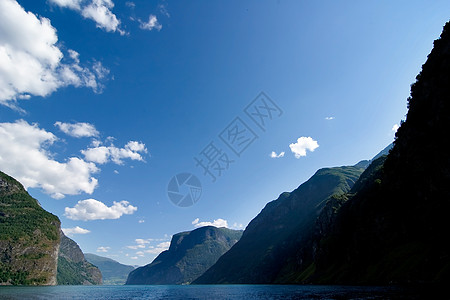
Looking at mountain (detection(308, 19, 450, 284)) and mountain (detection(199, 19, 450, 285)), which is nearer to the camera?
mountain (detection(199, 19, 450, 285))

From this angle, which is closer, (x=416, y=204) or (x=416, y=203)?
(x=416, y=203)

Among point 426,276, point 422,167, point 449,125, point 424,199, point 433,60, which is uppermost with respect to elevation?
point 433,60

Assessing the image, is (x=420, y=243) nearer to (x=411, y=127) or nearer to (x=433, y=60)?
(x=411, y=127)

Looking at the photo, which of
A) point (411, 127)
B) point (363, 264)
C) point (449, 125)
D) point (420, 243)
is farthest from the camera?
point (363, 264)

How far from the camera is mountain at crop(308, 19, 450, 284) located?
3851 inches

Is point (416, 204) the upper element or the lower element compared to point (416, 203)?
lower

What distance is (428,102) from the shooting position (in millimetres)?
118438

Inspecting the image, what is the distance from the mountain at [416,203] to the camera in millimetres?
97812

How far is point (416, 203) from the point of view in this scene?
12256cm

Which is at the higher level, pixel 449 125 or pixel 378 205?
pixel 449 125

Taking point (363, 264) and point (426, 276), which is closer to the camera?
point (426, 276)

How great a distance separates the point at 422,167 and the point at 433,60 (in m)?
45.7

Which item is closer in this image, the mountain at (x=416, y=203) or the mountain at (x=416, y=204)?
the mountain at (x=416, y=204)

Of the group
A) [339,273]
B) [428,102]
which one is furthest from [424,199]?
[339,273]
